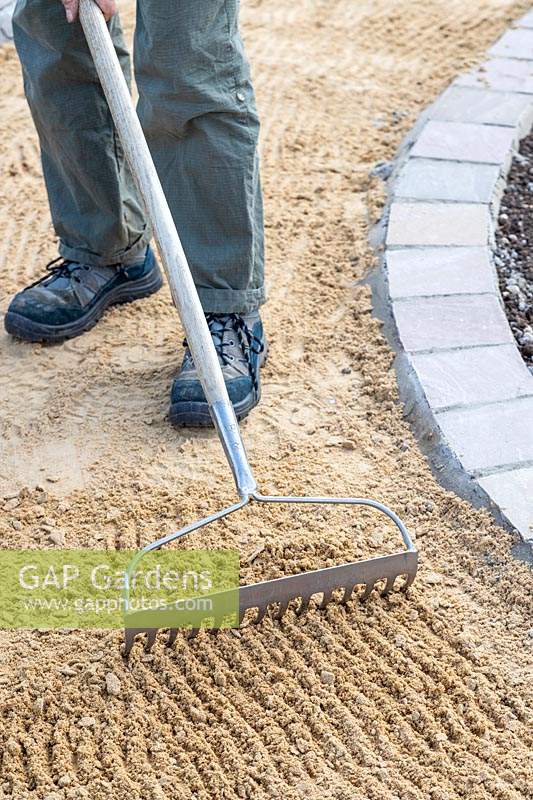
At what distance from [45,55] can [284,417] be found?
3.87ft

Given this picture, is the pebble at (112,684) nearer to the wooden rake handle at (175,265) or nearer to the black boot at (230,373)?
the wooden rake handle at (175,265)

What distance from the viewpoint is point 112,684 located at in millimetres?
1917

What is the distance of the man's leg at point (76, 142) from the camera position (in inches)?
102

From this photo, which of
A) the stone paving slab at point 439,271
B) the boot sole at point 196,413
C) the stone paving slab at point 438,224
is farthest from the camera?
the stone paving slab at point 438,224

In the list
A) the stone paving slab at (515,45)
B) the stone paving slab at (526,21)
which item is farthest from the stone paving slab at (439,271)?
the stone paving slab at (526,21)

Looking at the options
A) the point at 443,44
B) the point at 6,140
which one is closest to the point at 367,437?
the point at 6,140

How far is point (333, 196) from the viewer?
3.71 m

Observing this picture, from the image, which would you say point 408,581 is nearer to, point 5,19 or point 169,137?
point 169,137

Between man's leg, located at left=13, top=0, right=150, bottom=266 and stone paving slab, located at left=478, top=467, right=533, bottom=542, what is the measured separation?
1.33 meters

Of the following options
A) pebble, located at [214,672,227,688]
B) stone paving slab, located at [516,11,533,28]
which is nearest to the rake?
pebble, located at [214,672,227,688]

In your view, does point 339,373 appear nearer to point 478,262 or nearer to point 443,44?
point 478,262

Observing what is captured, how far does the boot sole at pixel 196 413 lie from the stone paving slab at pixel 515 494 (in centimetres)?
66

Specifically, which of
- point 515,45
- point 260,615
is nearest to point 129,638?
point 260,615

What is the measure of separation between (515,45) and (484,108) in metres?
0.85
